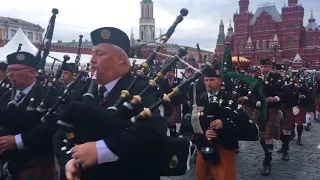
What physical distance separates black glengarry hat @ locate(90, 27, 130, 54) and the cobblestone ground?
13.1 ft

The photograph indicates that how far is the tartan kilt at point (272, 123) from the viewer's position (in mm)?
6418

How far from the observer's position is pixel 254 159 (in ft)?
24.3

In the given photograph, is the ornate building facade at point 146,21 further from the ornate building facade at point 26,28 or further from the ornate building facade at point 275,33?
the ornate building facade at point 26,28

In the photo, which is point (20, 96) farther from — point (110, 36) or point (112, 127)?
point (112, 127)

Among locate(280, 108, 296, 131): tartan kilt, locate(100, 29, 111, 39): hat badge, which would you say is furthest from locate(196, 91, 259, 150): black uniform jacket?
locate(280, 108, 296, 131): tartan kilt

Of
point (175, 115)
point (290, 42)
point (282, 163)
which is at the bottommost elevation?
point (282, 163)

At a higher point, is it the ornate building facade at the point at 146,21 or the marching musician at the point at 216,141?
the ornate building facade at the point at 146,21

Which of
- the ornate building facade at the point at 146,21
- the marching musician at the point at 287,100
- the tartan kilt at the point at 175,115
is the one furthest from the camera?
the ornate building facade at the point at 146,21

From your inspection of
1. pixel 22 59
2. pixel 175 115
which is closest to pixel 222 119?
pixel 22 59

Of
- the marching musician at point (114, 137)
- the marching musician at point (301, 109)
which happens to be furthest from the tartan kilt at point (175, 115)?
the marching musician at point (114, 137)

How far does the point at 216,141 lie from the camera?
4.20m

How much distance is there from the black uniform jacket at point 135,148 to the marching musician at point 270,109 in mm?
4556

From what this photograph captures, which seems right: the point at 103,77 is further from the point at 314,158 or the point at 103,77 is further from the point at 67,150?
the point at 314,158

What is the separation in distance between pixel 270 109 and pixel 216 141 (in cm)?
290
